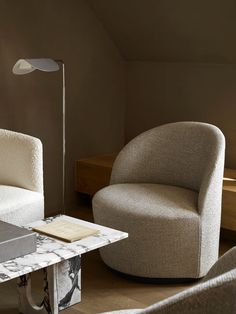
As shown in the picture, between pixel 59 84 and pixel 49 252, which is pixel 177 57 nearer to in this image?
pixel 59 84

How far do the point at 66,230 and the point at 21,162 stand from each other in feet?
2.98

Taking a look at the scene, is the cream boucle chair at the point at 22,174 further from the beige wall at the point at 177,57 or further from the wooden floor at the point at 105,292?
the beige wall at the point at 177,57

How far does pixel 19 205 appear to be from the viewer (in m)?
3.00

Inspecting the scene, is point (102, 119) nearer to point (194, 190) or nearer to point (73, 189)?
point (73, 189)

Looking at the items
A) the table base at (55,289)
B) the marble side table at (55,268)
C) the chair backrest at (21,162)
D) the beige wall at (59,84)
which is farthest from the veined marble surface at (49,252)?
the beige wall at (59,84)

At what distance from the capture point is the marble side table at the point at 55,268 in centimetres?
215

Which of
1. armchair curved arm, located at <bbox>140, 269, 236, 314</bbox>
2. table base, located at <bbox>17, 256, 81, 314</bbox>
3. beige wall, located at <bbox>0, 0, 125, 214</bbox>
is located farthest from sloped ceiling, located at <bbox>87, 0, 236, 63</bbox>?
armchair curved arm, located at <bbox>140, 269, 236, 314</bbox>

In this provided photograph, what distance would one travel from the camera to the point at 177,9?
12.8ft

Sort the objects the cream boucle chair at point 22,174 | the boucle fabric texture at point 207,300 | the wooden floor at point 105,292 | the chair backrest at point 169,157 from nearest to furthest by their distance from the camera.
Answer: the boucle fabric texture at point 207,300 → the wooden floor at point 105,292 → the cream boucle chair at point 22,174 → the chair backrest at point 169,157

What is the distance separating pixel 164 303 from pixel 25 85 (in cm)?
307

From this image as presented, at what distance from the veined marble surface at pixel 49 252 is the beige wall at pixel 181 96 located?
185cm

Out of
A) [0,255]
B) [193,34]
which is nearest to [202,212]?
[0,255]

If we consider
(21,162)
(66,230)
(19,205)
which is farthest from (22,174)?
(66,230)

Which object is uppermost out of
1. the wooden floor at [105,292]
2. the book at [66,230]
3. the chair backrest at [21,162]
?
the chair backrest at [21,162]
